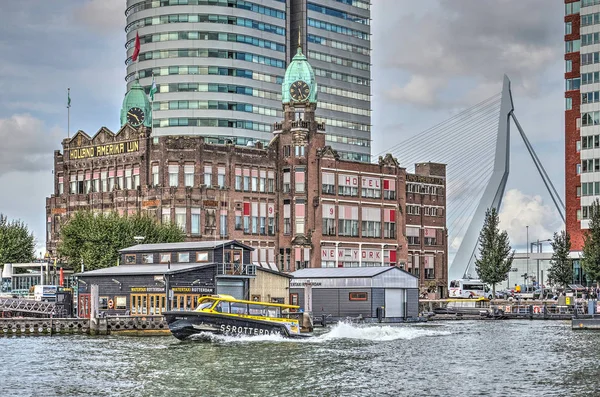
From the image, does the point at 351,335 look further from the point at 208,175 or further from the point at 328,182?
the point at 328,182

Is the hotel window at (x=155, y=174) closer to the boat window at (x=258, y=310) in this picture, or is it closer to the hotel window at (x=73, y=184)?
the hotel window at (x=73, y=184)

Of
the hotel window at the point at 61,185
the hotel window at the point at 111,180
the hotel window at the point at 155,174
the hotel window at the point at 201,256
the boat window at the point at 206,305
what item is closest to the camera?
the boat window at the point at 206,305

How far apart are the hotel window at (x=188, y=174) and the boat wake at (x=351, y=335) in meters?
47.4

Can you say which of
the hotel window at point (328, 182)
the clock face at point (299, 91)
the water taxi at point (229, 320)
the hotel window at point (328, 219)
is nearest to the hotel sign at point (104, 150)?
the clock face at point (299, 91)

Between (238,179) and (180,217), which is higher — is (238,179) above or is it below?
above

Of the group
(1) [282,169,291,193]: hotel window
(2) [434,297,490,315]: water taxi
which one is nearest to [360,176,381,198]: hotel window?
(1) [282,169,291,193]: hotel window

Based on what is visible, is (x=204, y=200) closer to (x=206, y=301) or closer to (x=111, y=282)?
(x=111, y=282)

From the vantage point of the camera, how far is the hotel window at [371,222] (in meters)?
187

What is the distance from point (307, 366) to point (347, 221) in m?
102

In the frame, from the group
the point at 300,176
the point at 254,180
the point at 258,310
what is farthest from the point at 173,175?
the point at 258,310

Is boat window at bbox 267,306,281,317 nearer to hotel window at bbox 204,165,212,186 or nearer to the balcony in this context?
the balcony

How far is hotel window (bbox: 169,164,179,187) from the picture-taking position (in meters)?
166

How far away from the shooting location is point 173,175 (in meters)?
166

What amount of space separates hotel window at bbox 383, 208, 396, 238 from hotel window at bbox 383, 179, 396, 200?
7.38ft
